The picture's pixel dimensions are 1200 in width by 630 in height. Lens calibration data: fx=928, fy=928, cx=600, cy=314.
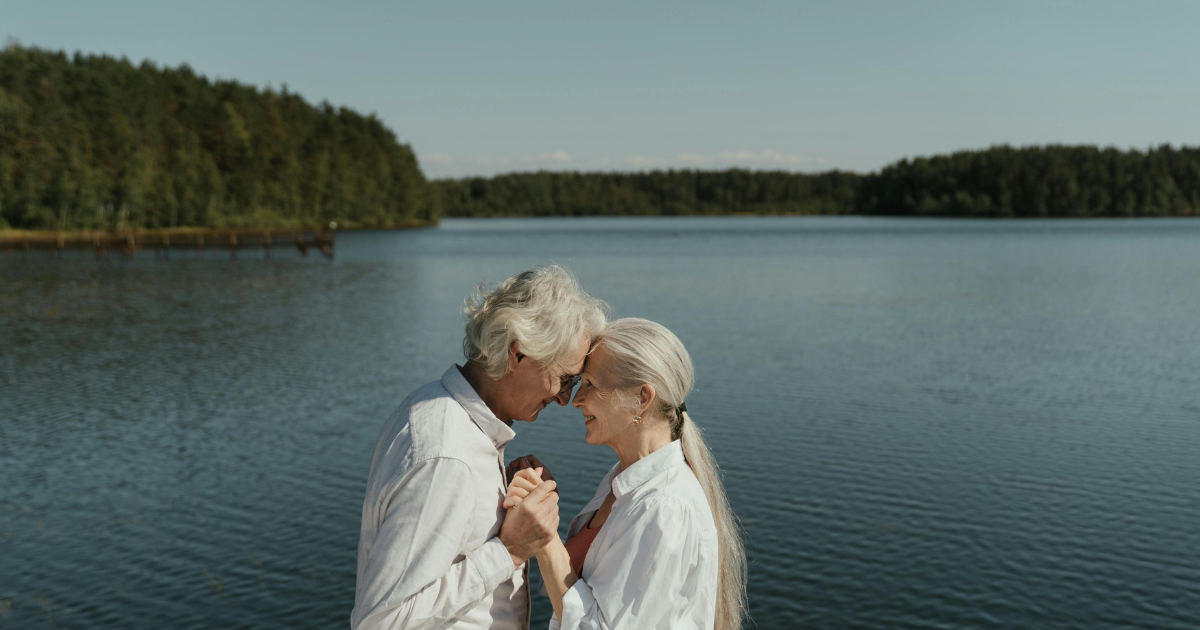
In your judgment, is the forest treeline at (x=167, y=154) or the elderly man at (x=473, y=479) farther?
the forest treeline at (x=167, y=154)

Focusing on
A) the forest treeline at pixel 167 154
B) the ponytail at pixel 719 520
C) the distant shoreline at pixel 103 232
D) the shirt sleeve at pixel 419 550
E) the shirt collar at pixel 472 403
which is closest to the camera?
the shirt sleeve at pixel 419 550

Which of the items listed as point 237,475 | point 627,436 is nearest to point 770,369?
point 237,475

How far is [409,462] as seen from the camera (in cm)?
282

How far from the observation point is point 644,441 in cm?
338

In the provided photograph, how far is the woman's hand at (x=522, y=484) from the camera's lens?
3.02 metres

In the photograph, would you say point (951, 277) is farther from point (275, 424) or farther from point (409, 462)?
point (409, 462)

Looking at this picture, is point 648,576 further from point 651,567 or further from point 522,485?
point 522,485

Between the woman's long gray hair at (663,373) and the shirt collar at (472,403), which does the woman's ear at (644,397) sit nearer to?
the woman's long gray hair at (663,373)

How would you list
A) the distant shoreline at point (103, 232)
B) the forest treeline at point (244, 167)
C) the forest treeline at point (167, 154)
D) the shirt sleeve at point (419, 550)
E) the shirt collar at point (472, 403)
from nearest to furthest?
the shirt sleeve at point (419, 550) < the shirt collar at point (472, 403) < the distant shoreline at point (103, 232) < the forest treeline at point (167, 154) < the forest treeline at point (244, 167)

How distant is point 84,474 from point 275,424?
3.71 m

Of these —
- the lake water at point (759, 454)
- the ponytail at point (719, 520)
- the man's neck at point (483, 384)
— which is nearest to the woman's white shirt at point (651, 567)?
the ponytail at point (719, 520)

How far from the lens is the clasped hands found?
2.99 meters

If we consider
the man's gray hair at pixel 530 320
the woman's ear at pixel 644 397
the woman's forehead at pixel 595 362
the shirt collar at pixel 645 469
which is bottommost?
the shirt collar at pixel 645 469

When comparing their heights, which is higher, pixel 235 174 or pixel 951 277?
pixel 235 174
